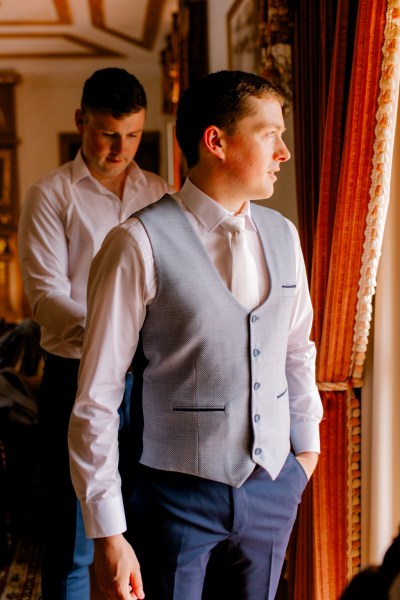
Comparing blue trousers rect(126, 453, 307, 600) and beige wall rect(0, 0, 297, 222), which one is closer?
blue trousers rect(126, 453, 307, 600)

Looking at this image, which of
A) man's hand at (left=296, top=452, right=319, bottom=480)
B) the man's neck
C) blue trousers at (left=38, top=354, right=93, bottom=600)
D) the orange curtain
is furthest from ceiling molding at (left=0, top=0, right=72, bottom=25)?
man's hand at (left=296, top=452, right=319, bottom=480)

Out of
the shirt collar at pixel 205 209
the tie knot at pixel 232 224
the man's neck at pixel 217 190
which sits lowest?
the tie knot at pixel 232 224

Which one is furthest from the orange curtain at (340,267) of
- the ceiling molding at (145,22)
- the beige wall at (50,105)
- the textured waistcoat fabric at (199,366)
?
the beige wall at (50,105)

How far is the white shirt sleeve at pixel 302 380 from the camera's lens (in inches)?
57.9

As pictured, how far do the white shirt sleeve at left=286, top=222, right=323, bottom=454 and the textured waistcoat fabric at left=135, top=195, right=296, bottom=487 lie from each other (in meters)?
0.20

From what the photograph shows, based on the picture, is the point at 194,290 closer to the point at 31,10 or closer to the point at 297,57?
the point at 297,57

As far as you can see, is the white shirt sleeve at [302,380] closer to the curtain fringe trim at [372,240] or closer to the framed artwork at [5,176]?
the curtain fringe trim at [372,240]

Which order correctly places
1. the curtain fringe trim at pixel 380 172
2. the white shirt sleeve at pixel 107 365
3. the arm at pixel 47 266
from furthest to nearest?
the arm at pixel 47 266 < the curtain fringe trim at pixel 380 172 < the white shirt sleeve at pixel 107 365

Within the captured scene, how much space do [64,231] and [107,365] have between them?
826 mm

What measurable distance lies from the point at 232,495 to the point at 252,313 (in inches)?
13.1

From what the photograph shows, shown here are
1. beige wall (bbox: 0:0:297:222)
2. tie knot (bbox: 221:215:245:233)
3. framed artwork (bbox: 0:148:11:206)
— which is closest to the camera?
tie knot (bbox: 221:215:245:233)

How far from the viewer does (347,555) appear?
1828mm

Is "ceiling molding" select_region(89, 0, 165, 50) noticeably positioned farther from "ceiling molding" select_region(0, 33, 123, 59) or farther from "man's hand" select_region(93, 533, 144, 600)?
"man's hand" select_region(93, 533, 144, 600)

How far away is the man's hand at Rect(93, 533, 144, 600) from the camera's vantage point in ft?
3.95
